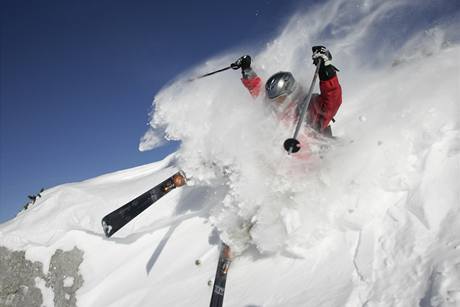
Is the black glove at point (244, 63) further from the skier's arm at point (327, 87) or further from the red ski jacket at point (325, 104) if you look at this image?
the skier's arm at point (327, 87)

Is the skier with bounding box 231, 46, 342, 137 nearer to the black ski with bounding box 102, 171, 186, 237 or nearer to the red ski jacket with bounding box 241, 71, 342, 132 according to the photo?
the red ski jacket with bounding box 241, 71, 342, 132

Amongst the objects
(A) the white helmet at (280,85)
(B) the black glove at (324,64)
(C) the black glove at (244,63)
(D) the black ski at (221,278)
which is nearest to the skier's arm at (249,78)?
(C) the black glove at (244,63)

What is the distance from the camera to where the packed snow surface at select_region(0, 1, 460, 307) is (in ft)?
11.4

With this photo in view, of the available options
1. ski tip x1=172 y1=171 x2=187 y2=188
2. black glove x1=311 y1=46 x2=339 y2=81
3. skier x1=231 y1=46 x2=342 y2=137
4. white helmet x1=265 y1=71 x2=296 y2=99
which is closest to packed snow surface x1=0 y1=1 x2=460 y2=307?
ski tip x1=172 y1=171 x2=187 y2=188

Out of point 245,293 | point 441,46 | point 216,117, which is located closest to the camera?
point 245,293

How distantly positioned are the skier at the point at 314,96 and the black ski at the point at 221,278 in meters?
2.43

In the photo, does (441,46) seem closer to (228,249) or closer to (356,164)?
(356,164)

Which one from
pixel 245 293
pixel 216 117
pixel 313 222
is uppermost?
pixel 216 117

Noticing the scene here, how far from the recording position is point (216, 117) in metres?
6.15

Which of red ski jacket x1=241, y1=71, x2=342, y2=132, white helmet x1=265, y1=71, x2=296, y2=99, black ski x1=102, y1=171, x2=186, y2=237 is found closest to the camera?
red ski jacket x1=241, y1=71, x2=342, y2=132

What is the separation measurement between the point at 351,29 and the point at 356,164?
5.38 metres

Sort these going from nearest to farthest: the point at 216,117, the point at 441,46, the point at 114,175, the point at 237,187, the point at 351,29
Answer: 1. the point at 237,187
2. the point at 216,117
3. the point at 441,46
4. the point at 351,29
5. the point at 114,175

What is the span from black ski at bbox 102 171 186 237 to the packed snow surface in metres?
0.37

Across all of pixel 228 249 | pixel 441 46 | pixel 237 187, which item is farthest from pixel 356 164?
pixel 441 46
